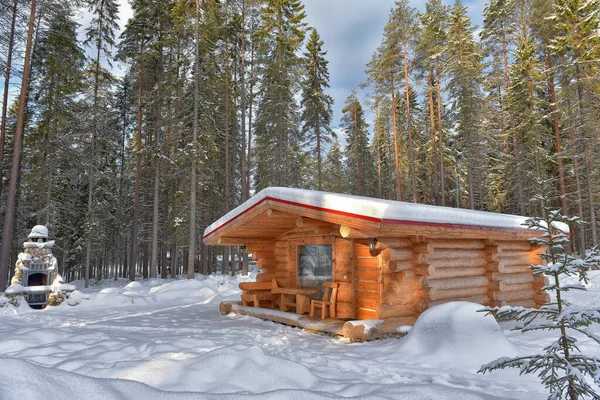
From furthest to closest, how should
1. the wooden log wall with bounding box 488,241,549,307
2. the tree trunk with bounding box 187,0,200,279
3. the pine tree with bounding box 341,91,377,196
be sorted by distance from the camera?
the pine tree with bounding box 341,91,377,196 < the tree trunk with bounding box 187,0,200,279 < the wooden log wall with bounding box 488,241,549,307

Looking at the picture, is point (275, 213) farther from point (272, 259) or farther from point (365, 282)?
point (272, 259)

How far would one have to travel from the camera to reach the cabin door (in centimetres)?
801

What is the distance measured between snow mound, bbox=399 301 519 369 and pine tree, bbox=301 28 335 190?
64.4ft

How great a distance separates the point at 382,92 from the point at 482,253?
59.3ft

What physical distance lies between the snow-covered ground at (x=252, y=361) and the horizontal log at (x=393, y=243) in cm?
164

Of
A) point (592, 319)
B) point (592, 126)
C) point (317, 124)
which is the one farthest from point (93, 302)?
point (592, 126)

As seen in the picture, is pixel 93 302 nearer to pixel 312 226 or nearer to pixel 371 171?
pixel 312 226

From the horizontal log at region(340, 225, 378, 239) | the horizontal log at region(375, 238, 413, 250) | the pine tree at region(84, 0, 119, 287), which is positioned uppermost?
the pine tree at region(84, 0, 119, 287)

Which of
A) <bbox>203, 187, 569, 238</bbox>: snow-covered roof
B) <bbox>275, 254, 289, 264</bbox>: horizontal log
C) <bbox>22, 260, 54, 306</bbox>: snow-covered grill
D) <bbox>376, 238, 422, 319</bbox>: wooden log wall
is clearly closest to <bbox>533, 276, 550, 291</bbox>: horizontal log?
<bbox>203, 187, 569, 238</bbox>: snow-covered roof

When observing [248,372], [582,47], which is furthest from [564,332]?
[582,47]

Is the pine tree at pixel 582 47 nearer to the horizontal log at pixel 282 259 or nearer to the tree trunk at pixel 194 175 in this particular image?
the horizontal log at pixel 282 259

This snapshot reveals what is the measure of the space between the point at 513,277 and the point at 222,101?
20003 millimetres

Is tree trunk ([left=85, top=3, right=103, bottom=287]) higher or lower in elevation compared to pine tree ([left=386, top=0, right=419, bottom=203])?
lower

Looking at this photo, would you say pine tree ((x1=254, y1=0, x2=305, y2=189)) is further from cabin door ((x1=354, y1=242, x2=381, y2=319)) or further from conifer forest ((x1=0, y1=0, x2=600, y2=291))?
cabin door ((x1=354, y1=242, x2=381, y2=319))
